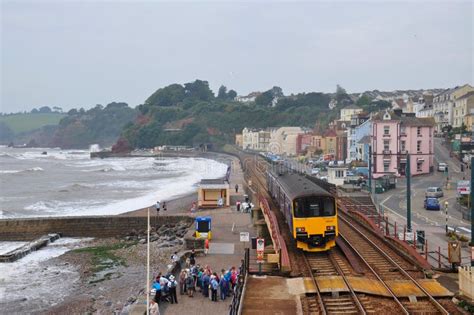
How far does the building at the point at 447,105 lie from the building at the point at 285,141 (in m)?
25.8

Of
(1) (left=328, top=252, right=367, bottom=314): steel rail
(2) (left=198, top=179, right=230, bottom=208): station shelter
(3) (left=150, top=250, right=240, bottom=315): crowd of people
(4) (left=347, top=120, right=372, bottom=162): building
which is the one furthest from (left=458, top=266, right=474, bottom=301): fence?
(4) (left=347, top=120, right=372, bottom=162): building

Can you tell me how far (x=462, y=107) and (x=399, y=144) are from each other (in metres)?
30.6

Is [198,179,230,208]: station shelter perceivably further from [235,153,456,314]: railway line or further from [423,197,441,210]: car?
[235,153,456,314]: railway line

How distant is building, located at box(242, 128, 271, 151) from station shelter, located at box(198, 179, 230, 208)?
81.3 m

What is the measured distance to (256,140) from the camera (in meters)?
131

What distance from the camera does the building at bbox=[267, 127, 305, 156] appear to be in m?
104

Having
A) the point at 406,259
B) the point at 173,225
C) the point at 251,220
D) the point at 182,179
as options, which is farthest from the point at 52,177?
the point at 406,259

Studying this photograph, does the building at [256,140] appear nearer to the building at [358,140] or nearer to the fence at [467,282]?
the building at [358,140]

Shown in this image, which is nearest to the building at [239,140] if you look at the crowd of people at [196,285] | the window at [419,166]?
the window at [419,166]

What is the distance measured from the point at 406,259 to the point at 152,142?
157206 mm

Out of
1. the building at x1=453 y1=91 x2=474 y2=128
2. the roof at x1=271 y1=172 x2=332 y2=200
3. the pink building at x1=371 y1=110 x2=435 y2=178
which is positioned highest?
the building at x1=453 y1=91 x2=474 y2=128

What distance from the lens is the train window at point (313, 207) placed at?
20.0 m

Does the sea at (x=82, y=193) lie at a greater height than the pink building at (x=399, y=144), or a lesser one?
lesser

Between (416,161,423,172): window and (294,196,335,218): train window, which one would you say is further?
(416,161,423,172): window
